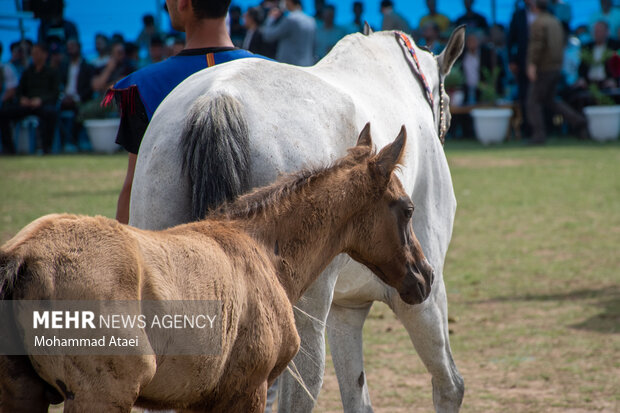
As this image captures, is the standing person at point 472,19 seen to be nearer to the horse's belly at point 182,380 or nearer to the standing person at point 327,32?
the standing person at point 327,32

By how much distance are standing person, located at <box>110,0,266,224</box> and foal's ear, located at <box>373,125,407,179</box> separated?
47.4 inches

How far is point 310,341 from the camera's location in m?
3.06

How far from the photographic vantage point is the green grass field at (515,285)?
4.83 metres

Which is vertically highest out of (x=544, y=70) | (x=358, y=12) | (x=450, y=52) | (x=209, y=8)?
(x=209, y=8)

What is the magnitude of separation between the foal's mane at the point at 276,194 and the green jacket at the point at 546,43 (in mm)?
16210

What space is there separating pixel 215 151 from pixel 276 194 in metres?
0.37

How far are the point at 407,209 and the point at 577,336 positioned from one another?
143 inches

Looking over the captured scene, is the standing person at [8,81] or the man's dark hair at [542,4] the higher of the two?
the man's dark hair at [542,4]

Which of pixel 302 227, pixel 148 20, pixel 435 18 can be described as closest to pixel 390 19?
pixel 435 18

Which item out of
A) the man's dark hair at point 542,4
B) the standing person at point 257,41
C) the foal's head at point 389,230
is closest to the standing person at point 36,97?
the standing person at point 257,41

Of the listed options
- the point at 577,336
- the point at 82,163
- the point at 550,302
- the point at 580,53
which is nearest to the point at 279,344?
the point at 577,336

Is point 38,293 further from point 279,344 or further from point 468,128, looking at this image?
point 468,128

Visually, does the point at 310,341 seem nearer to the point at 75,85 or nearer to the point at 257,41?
the point at 257,41

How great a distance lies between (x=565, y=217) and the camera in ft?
33.7
